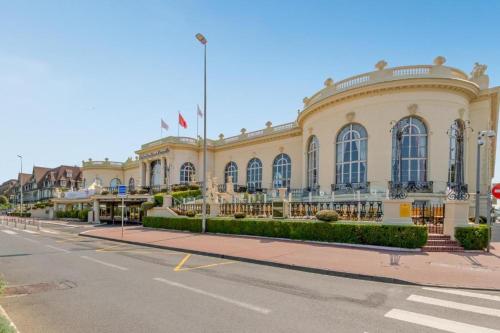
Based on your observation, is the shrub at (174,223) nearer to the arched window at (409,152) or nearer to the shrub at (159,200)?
the shrub at (159,200)

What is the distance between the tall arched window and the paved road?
34254 mm

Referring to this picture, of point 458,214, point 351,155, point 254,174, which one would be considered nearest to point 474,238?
point 458,214

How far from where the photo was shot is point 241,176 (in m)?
38.4

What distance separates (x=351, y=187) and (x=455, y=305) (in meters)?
18.0

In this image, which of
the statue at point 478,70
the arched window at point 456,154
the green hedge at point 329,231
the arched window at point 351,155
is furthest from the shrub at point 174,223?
the statue at point 478,70

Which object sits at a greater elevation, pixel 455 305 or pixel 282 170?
pixel 282 170

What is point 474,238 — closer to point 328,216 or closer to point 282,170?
point 328,216

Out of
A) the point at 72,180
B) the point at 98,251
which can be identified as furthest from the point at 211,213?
the point at 72,180

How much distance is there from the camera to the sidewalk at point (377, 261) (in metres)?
8.02

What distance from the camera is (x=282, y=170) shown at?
34.0 m

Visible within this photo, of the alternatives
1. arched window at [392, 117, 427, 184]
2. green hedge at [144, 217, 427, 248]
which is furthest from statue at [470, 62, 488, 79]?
green hedge at [144, 217, 427, 248]

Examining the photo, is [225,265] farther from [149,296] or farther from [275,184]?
[275,184]

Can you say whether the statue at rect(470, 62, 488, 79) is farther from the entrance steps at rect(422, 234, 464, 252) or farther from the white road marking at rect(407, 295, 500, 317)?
the white road marking at rect(407, 295, 500, 317)

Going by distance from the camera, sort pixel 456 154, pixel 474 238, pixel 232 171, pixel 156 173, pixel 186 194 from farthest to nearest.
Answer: pixel 156 173 < pixel 232 171 < pixel 186 194 < pixel 456 154 < pixel 474 238
